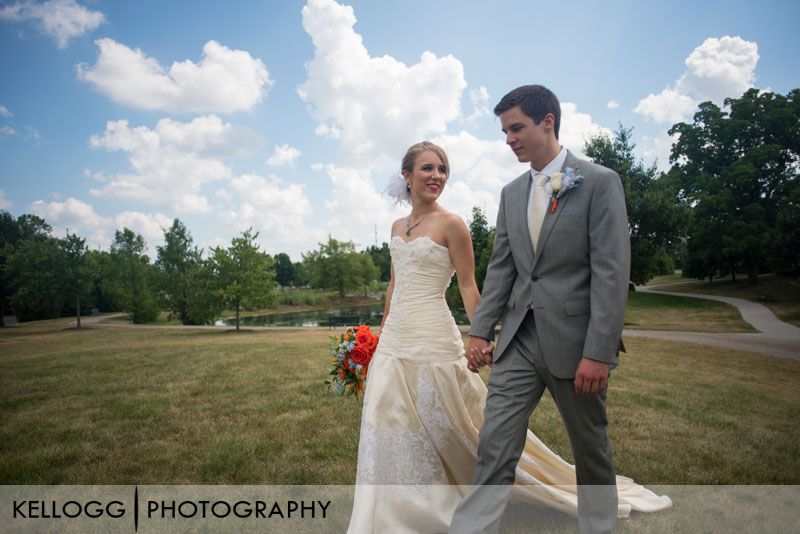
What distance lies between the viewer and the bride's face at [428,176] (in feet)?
11.9

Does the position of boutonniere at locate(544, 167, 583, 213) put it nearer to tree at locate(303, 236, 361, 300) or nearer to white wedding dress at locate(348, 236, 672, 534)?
white wedding dress at locate(348, 236, 672, 534)

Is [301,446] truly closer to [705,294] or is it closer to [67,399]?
[67,399]

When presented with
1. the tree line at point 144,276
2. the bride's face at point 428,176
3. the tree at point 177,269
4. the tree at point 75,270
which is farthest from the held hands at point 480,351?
the tree at point 75,270

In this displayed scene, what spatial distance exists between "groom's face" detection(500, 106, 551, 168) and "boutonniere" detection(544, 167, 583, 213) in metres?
0.24

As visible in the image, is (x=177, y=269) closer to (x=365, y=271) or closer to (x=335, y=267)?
(x=335, y=267)

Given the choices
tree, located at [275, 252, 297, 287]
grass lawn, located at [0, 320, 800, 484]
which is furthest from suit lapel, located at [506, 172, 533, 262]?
tree, located at [275, 252, 297, 287]

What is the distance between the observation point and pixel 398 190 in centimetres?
430

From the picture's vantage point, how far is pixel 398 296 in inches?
145

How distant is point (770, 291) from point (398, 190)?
38.2 meters

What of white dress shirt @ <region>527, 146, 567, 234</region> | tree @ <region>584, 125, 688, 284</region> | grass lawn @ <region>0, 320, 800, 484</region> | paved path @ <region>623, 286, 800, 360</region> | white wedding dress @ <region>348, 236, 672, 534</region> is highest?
tree @ <region>584, 125, 688, 284</region>

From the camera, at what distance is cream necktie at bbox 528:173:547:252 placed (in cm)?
276

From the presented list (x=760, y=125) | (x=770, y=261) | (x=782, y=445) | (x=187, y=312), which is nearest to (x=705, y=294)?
(x=770, y=261)

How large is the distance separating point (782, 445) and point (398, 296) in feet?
16.3

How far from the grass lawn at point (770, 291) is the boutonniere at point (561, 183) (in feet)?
82.2
